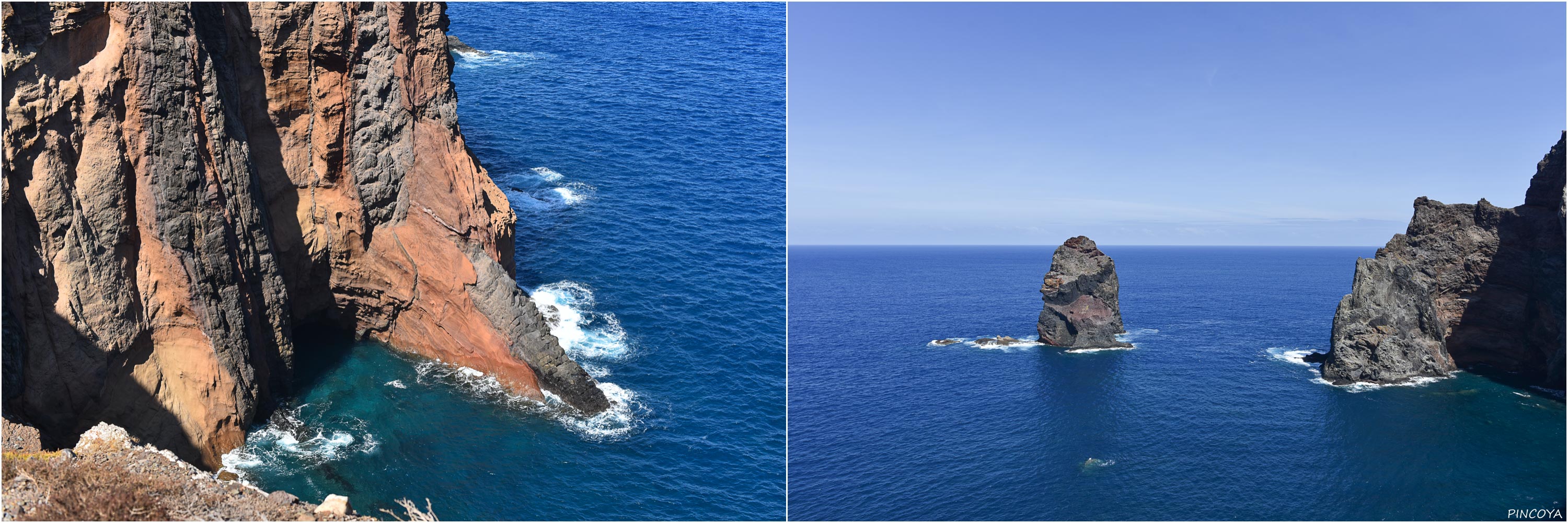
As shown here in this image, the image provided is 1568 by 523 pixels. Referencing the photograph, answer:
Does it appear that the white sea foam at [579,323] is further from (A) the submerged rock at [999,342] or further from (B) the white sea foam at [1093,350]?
(B) the white sea foam at [1093,350]

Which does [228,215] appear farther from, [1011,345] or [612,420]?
[1011,345]

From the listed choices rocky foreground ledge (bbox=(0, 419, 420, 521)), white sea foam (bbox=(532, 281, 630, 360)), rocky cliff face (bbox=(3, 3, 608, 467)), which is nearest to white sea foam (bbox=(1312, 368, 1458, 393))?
white sea foam (bbox=(532, 281, 630, 360))

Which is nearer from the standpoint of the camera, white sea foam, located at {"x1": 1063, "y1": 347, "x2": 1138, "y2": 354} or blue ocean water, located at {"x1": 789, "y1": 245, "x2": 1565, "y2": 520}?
blue ocean water, located at {"x1": 789, "y1": 245, "x2": 1565, "y2": 520}

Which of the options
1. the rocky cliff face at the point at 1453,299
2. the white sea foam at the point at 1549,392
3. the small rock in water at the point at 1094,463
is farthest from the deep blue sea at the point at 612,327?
the white sea foam at the point at 1549,392

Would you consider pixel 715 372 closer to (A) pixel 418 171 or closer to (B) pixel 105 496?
(A) pixel 418 171

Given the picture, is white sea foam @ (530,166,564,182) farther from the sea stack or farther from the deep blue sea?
the sea stack

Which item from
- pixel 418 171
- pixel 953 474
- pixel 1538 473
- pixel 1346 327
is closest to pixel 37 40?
pixel 418 171
